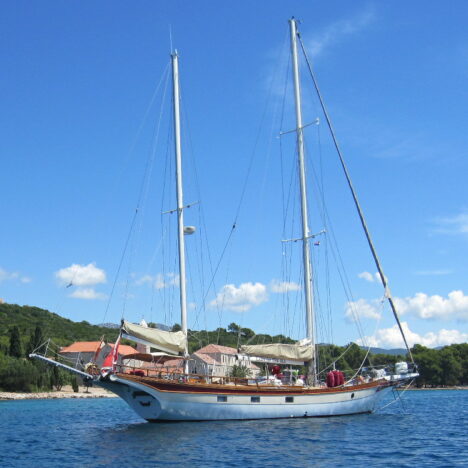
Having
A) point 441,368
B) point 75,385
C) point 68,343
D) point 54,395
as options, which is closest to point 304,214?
point 54,395

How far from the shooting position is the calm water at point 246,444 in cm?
2292

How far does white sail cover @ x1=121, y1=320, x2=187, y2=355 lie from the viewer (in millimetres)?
33969

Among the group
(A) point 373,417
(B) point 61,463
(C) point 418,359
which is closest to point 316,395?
(A) point 373,417

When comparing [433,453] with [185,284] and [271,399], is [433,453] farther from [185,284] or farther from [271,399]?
[185,284]

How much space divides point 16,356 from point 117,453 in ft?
262

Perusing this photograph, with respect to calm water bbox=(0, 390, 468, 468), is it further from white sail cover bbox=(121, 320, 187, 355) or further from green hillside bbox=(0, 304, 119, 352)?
green hillside bbox=(0, 304, 119, 352)

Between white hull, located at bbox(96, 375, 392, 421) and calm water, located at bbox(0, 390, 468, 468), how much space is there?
24.1 inches

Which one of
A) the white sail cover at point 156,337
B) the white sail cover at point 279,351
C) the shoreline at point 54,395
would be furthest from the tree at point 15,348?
the white sail cover at point 156,337

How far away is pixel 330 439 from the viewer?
28.0 meters

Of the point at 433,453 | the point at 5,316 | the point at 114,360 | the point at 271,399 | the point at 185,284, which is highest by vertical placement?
the point at 5,316

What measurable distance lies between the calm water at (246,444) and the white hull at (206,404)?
0.61 meters

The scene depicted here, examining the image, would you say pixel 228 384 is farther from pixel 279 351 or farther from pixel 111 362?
pixel 111 362

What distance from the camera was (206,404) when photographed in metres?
33.5

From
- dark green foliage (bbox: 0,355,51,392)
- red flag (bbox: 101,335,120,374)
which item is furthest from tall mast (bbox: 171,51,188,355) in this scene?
dark green foliage (bbox: 0,355,51,392)
